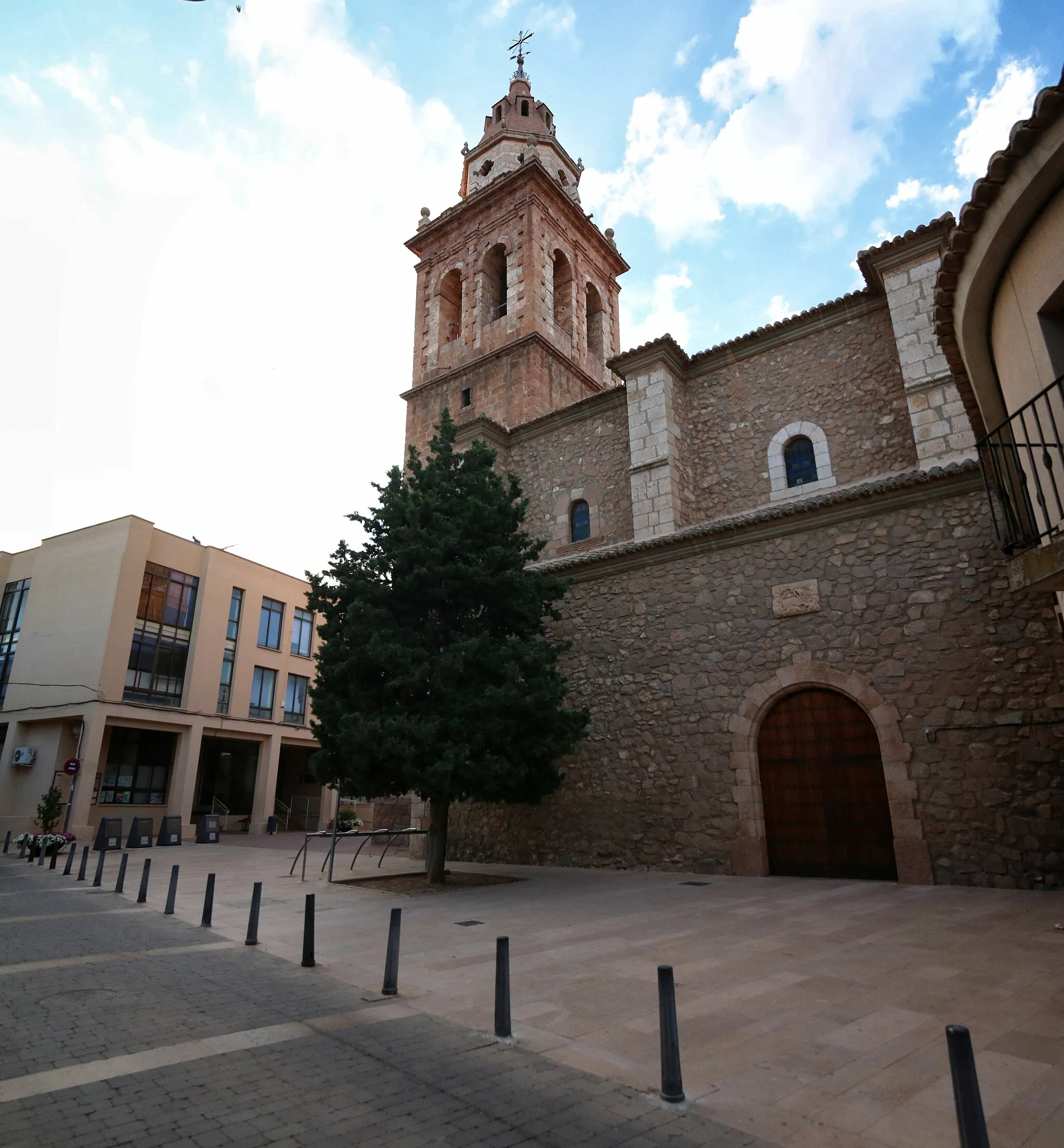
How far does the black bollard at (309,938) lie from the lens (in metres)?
5.86

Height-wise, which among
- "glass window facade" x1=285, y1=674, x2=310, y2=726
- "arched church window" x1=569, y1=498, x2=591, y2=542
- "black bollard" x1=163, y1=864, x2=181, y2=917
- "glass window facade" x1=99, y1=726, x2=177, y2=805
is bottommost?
"black bollard" x1=163, y1=864, x2=181, y2=917

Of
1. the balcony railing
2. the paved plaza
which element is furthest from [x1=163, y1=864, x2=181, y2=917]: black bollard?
the balcony railing

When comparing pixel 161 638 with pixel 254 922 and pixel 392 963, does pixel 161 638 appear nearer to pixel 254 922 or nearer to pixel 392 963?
pixel 254 922

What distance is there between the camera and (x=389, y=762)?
997 cm

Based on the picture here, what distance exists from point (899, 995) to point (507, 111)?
35439 mm

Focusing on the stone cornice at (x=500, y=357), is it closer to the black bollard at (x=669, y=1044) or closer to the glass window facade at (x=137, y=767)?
the glass window facade at (x=137, y=767)

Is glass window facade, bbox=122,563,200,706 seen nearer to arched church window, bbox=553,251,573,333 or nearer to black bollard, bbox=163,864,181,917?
arched church window, bbox=553,251,573,333

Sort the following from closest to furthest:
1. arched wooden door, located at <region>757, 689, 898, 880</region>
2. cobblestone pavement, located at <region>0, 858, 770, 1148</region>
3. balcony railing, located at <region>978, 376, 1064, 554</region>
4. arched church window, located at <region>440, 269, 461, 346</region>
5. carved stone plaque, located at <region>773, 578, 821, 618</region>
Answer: cobblestone pavement, located at <region>0, 858, 770, 1148</region>
balcony railing, located at <region>978, 376, 1064, 554</region>
arched wooden door, located at <region>757, 689, 898, 880</region>
carved stone plaque, located at <region>773, 578, 821, 618</region>
arched church window, located at <region>440, 269, 461, 346</region>

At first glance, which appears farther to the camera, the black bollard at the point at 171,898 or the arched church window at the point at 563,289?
the arched church window at the point at 563,289

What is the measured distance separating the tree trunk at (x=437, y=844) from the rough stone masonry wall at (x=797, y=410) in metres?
8.15

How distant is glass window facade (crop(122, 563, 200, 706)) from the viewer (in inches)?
990

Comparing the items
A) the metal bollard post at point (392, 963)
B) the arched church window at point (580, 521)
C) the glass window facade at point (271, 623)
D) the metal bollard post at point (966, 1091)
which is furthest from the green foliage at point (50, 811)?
the metal bollard post at point (966, 1091)

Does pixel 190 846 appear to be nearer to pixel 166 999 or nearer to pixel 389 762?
pixel 389 762

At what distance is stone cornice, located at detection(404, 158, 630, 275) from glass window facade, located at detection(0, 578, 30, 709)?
2129cm
